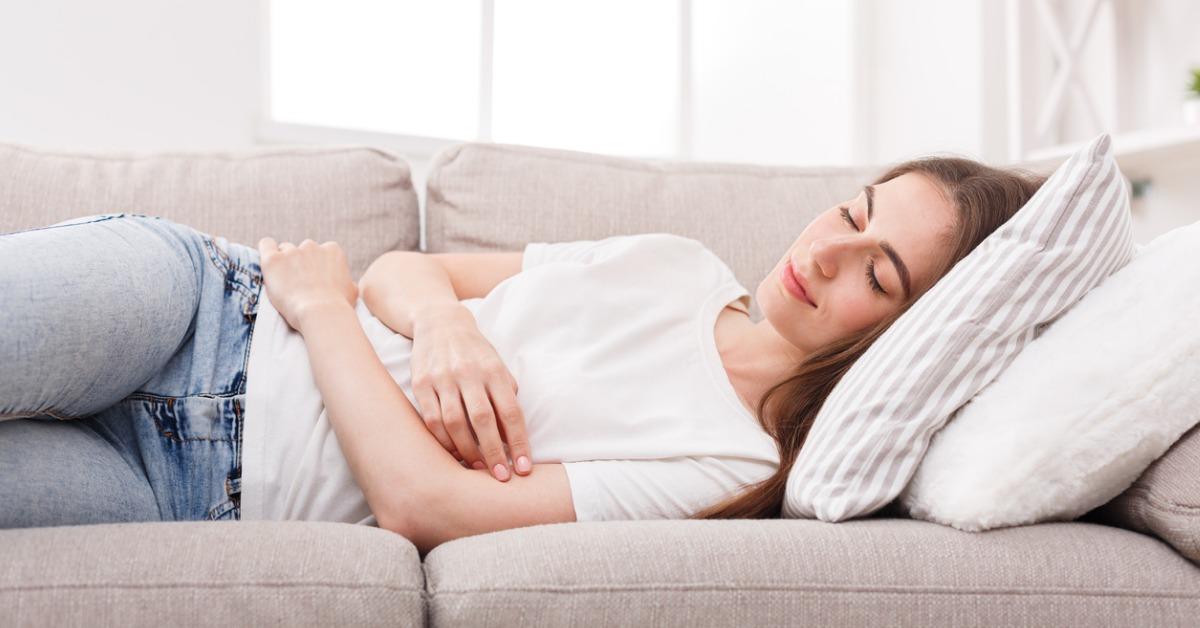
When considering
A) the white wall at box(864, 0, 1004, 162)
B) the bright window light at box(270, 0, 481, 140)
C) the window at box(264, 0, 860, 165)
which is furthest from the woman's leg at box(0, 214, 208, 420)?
the white wall at box(864, 0, 1004, 162)

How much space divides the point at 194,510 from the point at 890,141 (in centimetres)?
293

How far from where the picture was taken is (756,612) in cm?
82

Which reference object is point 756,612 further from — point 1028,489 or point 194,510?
point 194,510

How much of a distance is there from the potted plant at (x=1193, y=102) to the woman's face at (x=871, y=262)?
1567 millimetres

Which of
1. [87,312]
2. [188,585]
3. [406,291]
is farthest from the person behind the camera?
[406,291]

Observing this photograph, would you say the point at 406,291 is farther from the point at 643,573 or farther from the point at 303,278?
the point at 643,573

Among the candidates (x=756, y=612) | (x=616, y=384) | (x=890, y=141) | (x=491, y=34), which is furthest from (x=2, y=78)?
(x=890, y=141)

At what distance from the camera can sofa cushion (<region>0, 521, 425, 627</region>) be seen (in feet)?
2.47

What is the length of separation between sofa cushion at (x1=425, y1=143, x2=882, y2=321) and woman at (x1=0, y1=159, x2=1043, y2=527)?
10.5 inches

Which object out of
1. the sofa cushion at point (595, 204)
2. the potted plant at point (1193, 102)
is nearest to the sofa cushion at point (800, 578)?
the sofa cushion at point (595, 204)

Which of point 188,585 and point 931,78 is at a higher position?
point 931,78

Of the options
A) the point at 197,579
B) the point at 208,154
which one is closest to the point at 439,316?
the point at 197,579

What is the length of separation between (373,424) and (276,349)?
7.9 inches

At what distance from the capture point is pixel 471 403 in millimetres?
1028
